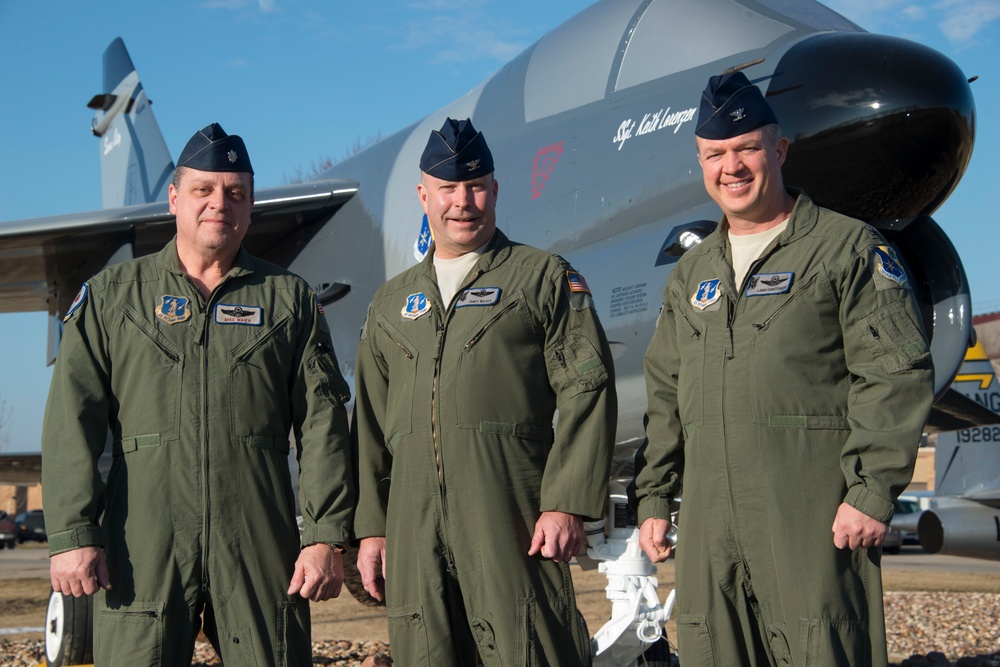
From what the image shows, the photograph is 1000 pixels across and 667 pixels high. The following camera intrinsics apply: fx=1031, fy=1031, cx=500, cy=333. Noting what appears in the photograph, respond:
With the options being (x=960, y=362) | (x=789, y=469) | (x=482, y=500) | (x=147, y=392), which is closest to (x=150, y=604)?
(x=147, y=392)

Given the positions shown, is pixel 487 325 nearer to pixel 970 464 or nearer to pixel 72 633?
pixel 72 633

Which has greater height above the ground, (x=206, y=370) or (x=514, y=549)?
(x=206, y=370)

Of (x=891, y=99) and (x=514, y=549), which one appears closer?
(x=514, y=549)

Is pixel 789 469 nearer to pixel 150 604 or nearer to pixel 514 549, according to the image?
pixel 514 549

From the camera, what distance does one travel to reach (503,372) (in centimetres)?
301

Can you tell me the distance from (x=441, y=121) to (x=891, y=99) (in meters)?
3.08

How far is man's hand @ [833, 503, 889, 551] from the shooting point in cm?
251

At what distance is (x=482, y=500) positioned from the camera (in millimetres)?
2904

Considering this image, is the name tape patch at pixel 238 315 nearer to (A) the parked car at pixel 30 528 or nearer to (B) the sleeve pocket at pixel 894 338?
(B) the sleeve pocket at pixel 894 338

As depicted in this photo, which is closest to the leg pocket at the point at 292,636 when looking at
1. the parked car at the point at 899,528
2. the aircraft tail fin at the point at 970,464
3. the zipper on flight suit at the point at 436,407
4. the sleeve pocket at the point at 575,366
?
the zipper on flight suit at the point at 436,407

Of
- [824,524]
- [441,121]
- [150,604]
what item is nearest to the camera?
[824,524]

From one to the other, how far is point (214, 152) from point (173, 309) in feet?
1.63

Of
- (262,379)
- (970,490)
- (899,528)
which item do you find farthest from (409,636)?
(899,528)

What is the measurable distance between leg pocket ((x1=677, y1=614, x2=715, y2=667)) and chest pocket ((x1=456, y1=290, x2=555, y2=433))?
698 millimetres
